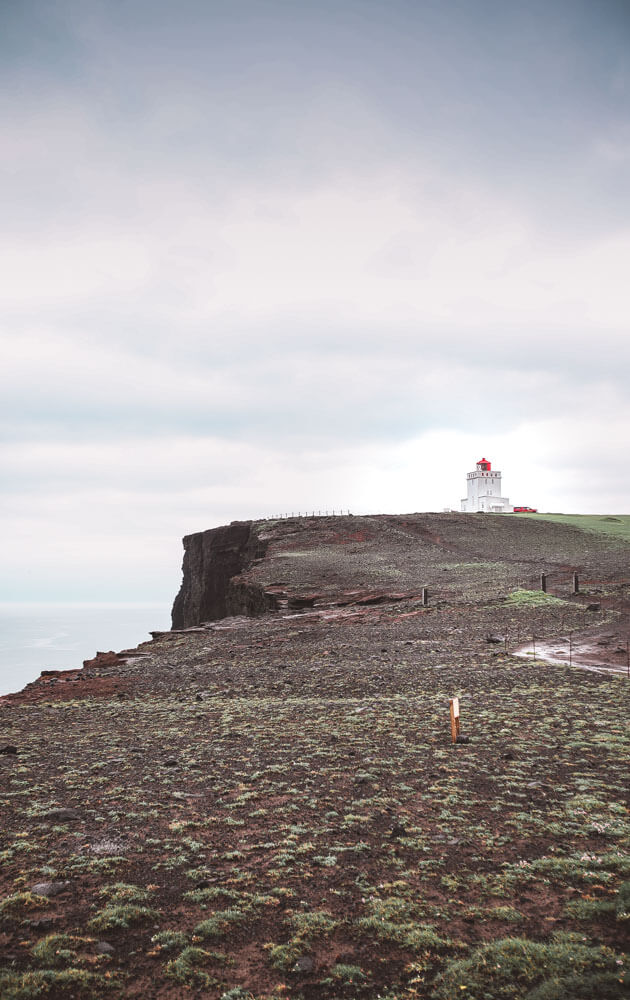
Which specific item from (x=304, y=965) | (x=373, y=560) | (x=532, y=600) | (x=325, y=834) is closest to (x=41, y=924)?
(x=304, y=965)

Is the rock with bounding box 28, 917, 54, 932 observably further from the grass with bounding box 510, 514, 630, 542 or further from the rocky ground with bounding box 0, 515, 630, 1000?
the grass with bounding box 510, 514, 630, 542

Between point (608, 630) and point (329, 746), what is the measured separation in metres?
15.5

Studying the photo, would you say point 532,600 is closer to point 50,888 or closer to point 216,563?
point 50,888

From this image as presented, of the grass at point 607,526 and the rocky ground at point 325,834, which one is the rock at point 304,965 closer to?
the rocky ground at point 325,834

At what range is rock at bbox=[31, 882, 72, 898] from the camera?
5957 mm

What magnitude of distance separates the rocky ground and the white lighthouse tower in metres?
97.3

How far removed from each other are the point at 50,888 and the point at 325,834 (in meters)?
3.33

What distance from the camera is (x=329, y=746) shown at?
37.3 ft

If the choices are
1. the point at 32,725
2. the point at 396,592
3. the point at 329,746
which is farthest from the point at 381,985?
the point at 396,592

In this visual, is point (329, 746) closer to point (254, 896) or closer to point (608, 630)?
point (254, 896)

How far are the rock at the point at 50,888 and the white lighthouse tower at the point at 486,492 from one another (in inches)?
4471

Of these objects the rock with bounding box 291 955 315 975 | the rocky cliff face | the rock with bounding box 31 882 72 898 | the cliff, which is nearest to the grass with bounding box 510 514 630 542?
the cliff

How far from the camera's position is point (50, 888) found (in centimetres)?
606

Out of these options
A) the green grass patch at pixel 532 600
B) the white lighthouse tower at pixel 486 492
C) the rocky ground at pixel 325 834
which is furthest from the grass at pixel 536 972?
the white lighthouse tower at pixel 486 492
